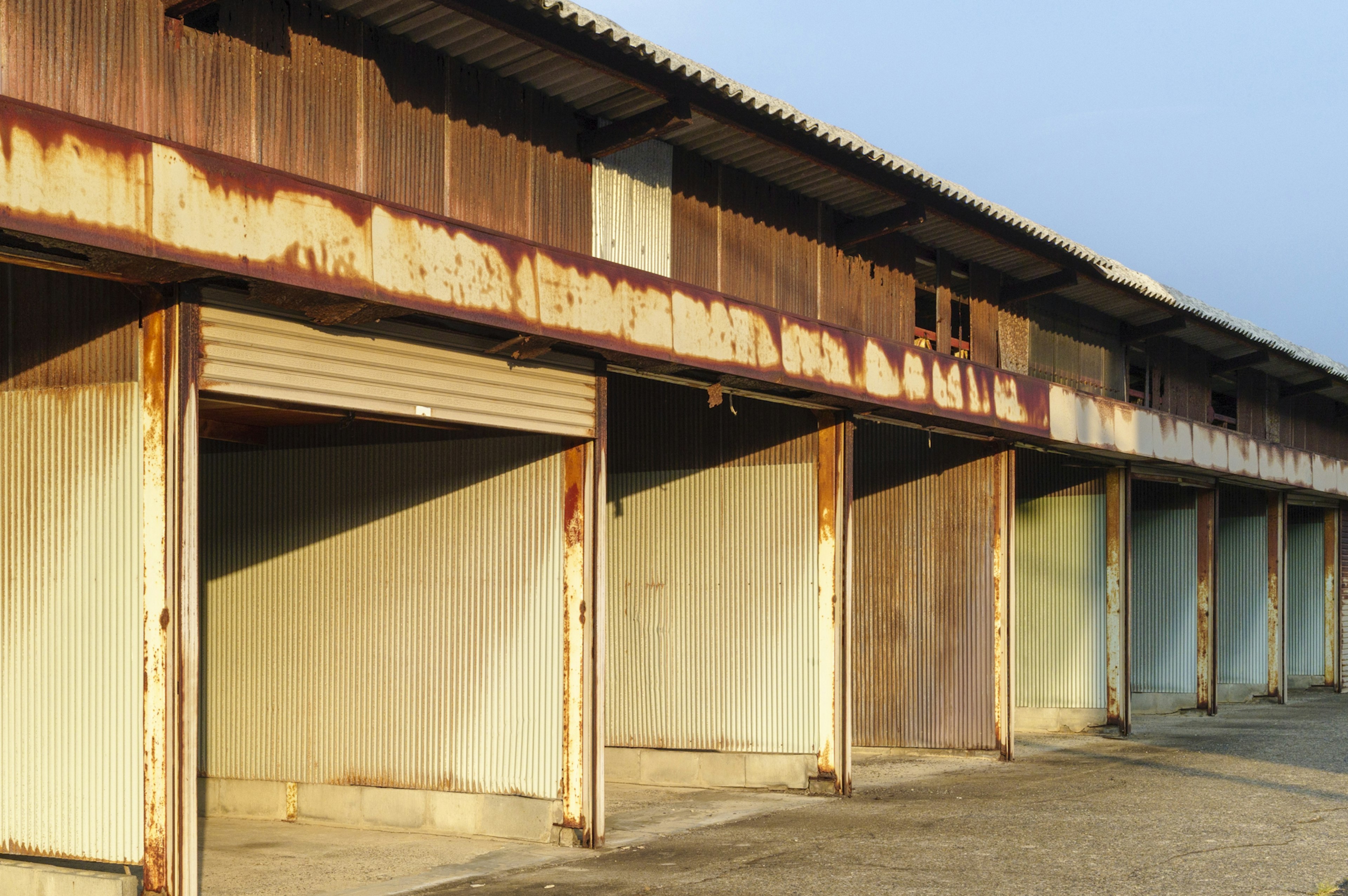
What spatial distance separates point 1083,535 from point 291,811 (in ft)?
40.4

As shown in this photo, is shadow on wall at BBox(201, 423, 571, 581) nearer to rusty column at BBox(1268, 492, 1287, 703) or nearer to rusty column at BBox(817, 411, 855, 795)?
rusty column at BBox(817, 411, 855, 795)

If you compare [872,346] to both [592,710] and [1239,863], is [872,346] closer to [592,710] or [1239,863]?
[592,710]

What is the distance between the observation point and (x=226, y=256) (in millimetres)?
7570

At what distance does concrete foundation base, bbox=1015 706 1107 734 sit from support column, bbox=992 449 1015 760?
370cm

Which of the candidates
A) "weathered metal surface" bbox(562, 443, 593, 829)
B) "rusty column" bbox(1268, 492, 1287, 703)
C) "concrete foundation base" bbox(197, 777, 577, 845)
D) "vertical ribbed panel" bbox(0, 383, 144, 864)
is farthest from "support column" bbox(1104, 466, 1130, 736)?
"vertical ribbed panel" bbox(0, 383, 144, 864)

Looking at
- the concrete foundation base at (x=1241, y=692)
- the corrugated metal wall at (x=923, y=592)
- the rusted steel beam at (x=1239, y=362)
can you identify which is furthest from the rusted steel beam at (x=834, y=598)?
the concrete foundation base at (x=1241, y=692)

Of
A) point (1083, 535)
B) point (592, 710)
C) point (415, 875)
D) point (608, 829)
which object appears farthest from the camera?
point (1083, 535)

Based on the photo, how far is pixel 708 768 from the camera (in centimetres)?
1450

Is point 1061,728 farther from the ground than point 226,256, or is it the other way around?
point 226,256

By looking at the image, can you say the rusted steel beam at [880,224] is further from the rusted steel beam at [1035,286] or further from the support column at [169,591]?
the support column at [169,591]

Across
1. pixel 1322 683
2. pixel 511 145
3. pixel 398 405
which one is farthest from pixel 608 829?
pixel 1322 683

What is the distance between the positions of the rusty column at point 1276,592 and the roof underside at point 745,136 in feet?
25.2

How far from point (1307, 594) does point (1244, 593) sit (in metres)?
4.46

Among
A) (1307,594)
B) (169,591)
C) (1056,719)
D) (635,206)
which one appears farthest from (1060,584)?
(169,591)
